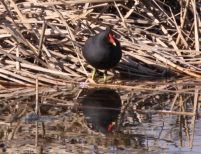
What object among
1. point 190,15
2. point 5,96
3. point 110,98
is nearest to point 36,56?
point 5,96

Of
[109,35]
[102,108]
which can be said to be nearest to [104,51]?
[109,35]

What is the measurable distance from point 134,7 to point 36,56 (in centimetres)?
187

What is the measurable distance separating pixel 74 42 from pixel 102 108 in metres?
1.73

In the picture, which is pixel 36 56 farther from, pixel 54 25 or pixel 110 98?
pixel 110 98

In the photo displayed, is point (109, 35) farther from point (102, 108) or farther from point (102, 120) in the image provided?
point (102, 120)

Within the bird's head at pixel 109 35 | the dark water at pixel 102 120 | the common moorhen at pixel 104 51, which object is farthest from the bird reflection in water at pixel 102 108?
the bird's head at pixel 109 35

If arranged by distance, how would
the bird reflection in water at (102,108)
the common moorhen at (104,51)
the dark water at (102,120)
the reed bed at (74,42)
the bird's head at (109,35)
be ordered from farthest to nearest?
the reed bed at (74,42), the common moorhen at (104,51), the bird's head at (109,35), the bird reflection in water at (102,108), the dark water at (102,120)

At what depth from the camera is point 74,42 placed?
14.9 feet

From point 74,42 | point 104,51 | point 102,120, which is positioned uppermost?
point 74,42

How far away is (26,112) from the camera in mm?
2895

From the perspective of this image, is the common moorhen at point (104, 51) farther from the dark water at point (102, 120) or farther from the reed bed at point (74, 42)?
the dark water at point (102, 120)

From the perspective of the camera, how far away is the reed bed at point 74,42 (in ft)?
14.4

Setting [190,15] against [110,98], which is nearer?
[110,98]

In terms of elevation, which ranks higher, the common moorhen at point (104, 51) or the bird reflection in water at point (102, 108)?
the common moorhen at point (104, 51)
